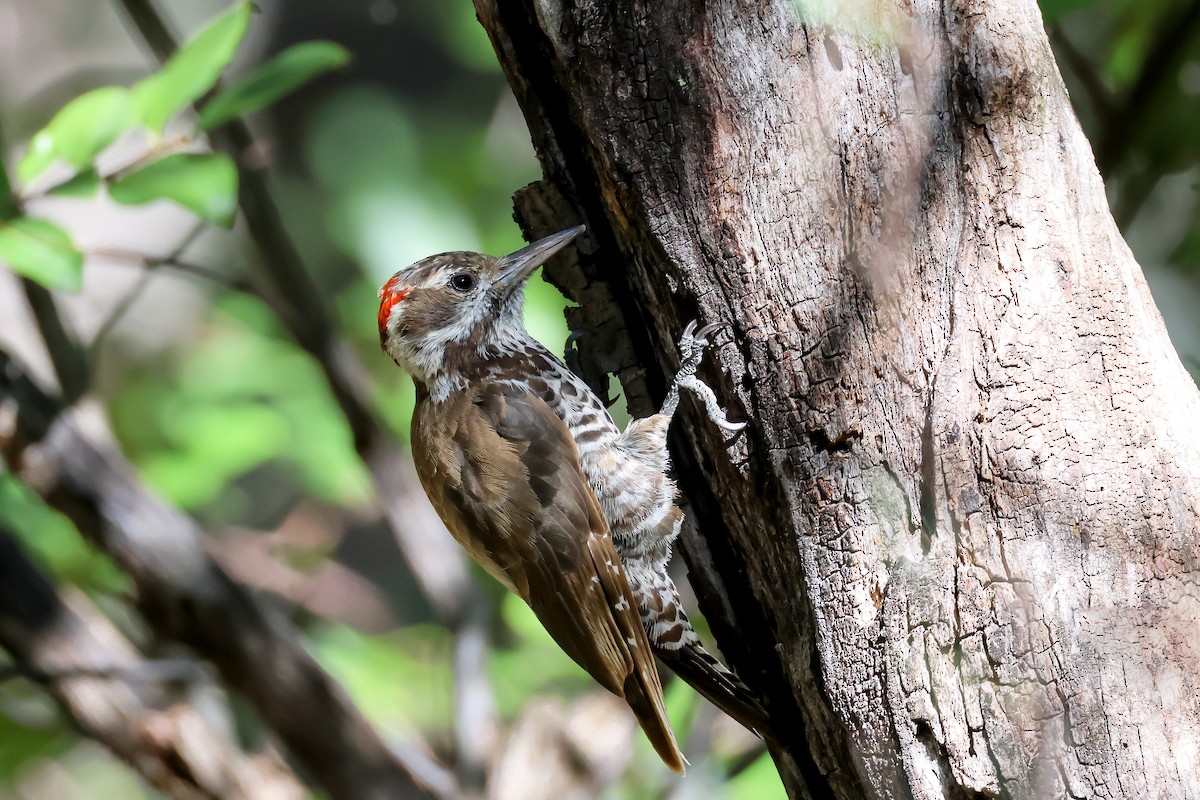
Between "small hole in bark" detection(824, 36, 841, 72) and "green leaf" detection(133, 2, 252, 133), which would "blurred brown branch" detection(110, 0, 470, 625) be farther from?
"small hole in bark" detection(824, 36, 841, 72)

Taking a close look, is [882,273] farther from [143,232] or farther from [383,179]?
[143,232]

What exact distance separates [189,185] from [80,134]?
0.32 m

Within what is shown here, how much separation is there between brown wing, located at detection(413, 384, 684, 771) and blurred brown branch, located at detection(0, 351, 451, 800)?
0.95 meters

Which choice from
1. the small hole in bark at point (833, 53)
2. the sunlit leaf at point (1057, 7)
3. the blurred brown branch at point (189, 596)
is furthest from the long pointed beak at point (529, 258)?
the blurred brown branch at point (189, 596)

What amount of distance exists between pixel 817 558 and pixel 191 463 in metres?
2.78

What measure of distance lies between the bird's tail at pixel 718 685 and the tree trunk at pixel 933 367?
244 mm

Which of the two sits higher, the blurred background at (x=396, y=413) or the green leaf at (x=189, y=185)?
the green leaf at (x=189, y=185)

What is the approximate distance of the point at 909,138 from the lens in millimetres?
1833

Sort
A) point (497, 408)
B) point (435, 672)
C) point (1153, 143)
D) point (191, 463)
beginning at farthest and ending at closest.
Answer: point (435, 672) < point (191, 463) < point (1153, 143) < point (497, 408)

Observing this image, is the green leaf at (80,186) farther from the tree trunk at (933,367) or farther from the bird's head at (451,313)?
the tree trunk at (933,367)

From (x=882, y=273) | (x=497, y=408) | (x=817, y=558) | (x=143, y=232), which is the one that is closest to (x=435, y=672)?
(x=497, y=408)

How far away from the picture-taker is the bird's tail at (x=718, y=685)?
2.20 metres

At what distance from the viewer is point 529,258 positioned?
2648 mm

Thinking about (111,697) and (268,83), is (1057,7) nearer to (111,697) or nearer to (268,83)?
(268,83)
